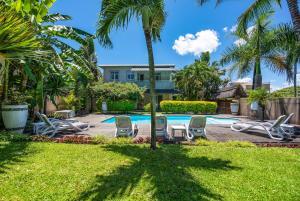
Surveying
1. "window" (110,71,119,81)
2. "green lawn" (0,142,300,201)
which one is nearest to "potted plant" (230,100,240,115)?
"green lawn" (0,142,300,201)

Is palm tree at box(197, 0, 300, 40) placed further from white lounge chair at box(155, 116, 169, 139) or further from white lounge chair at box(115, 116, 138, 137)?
white lounge chair at box(115, 116, 138, 137)

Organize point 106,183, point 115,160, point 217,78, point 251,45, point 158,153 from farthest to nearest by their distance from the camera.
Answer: point 217,78, point 251,45, point 158,153, point 115,160, point 106,183

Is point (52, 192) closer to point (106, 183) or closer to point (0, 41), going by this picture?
point (106, 183)

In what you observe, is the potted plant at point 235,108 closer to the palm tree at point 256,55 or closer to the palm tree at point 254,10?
the palm tree at point 256,55

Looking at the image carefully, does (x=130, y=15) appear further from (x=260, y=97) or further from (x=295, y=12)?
(x=260, y=97)

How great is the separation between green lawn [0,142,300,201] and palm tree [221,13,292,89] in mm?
14098

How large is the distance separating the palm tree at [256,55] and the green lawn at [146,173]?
1410 centimetres

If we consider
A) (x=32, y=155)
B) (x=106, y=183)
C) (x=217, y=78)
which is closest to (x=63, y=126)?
(x=32, y=155)

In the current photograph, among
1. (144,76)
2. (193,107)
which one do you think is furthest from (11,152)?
(144,76)

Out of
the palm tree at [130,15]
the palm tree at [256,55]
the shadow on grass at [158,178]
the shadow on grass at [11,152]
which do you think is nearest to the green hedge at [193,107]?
the palm tree at [256,55]

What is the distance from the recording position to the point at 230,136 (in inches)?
429

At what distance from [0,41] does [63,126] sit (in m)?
9.50

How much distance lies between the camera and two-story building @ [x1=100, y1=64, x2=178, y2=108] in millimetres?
36156

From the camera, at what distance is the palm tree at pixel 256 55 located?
19.5 metres
